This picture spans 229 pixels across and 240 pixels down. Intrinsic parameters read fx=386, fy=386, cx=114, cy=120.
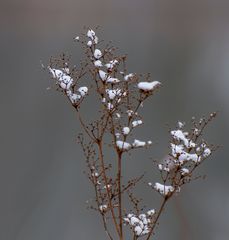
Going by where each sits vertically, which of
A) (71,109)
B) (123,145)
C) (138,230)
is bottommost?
(138,230)

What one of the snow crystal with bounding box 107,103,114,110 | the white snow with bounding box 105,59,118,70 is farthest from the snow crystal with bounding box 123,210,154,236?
the white snow with bounding box 105,59,118,70

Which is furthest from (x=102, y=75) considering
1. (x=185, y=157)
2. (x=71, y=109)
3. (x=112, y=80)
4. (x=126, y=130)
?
(x=71, y=109)

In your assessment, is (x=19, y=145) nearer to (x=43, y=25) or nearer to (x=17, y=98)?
(x=17, y=98)

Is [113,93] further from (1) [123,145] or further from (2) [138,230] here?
(2) [138,230]

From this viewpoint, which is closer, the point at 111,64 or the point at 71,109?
the point at 111,64

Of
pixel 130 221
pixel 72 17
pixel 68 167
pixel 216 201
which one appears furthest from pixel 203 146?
pixel 72 17

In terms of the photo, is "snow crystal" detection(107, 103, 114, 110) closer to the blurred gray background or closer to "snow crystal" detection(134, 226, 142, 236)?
"snow crystal" detection(134, 226, 142, 236)

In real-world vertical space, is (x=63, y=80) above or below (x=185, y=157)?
above

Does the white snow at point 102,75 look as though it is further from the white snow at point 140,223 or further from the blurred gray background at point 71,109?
the blurred gray background at point 71,109

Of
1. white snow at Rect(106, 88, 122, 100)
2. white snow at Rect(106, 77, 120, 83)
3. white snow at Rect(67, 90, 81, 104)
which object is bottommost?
white snow at Rect(106, 88, 122, 100)
